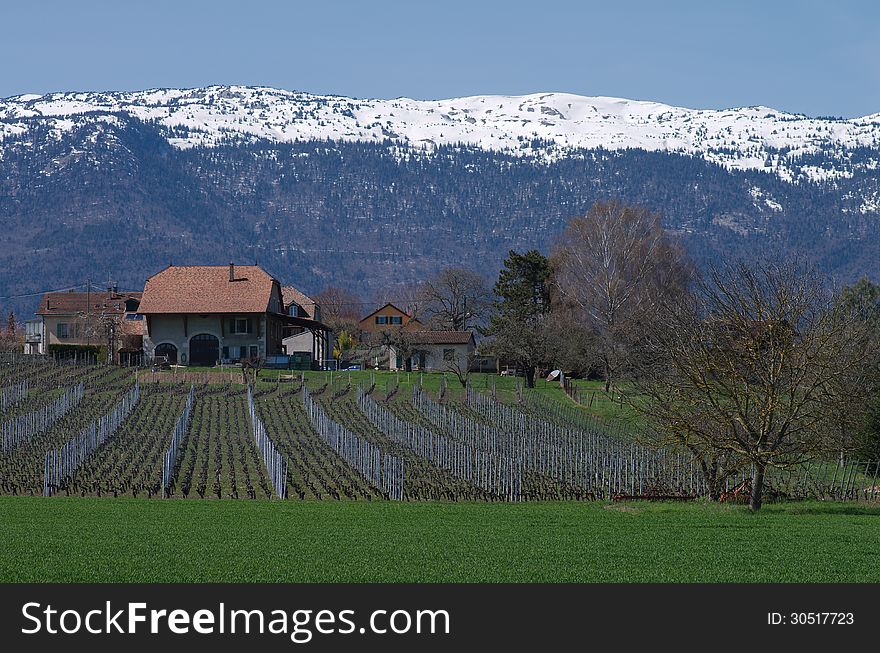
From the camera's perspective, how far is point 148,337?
82.0m

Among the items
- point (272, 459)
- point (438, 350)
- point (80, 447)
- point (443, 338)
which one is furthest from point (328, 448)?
point (443, 338)

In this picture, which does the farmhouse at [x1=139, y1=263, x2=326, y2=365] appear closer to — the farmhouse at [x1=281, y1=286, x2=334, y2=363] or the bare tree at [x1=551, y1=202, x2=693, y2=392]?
the farmhouse at [x1=281, y1=286, x2=334, y2=363]

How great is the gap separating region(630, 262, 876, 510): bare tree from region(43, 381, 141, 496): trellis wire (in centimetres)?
1741

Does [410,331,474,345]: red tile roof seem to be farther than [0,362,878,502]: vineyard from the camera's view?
Yes

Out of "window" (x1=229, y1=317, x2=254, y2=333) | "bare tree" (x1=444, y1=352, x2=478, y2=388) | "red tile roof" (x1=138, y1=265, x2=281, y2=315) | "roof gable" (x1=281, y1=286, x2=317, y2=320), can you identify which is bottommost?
"bare tree" (x1=444, y1=352, x2=478, y2=388)

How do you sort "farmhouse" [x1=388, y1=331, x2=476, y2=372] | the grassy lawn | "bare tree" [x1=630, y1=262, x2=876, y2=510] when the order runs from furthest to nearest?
"farmhouse" [x1=388, y1=331, x2=476, y2=372] < "bare tree" [x1=630, y1=262, x2=876, y2=510] < the grassy lawn

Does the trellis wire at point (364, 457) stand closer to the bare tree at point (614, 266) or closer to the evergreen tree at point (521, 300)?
the bare tree at point (614, 266)

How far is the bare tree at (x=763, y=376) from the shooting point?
97.2ft

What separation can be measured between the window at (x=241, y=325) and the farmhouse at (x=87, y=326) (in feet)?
26.7

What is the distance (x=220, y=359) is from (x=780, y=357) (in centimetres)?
5535

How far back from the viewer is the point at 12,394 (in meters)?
54.2

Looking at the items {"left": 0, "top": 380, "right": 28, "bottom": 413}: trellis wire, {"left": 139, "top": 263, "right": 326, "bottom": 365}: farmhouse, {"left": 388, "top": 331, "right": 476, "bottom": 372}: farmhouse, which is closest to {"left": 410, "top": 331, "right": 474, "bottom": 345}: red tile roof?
{"left": 388, "top": 331, "right": 476, "bottom": 372}: farmhouse

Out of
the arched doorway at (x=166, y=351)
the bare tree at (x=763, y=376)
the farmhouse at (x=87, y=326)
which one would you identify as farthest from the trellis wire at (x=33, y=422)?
the farmhouse at (x=87, y=326)

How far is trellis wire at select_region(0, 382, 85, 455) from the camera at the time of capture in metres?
42.8
